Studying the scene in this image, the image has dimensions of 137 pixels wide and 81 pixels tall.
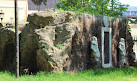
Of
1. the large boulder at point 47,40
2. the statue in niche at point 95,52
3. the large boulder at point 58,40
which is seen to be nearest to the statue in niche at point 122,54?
the large boulder at point 58,40

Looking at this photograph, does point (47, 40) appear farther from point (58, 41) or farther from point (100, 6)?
point (100, 6)

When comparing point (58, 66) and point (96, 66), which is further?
point (96, 66)

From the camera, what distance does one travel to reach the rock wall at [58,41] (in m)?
9.36

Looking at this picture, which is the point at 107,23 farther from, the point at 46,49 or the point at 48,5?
the point at 48,5

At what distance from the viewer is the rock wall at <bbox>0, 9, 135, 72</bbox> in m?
9.36

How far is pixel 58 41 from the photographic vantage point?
10070 millimetres

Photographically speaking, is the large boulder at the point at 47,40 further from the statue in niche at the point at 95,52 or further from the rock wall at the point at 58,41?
the statue in niche at the point at 95,52

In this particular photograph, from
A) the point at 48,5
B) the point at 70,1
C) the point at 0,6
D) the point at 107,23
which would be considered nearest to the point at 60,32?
the point at 107,23

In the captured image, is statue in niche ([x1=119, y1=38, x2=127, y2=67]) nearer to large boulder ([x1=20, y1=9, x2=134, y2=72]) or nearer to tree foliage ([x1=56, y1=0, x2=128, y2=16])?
large boulder ([x1=20, y1=9, x2=134, y2=72])

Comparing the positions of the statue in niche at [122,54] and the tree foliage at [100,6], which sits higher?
the tree foliage at [100,6]

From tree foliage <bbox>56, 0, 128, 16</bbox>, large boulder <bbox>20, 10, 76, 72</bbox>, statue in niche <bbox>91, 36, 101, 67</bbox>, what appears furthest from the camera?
tree foliage <bbox>56, 0, 128, 16</bbox>

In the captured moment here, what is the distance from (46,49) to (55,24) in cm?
159

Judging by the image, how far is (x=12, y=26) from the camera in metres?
11.4

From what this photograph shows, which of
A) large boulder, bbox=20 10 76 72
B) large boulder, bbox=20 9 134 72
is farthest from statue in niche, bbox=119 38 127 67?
large boulder, bbox=20 10 76 72
